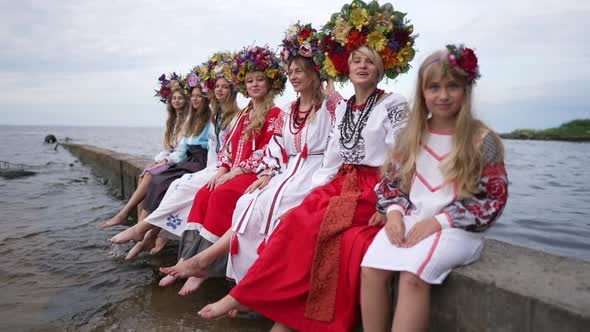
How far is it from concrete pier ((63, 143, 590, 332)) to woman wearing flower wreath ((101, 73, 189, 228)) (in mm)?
3513

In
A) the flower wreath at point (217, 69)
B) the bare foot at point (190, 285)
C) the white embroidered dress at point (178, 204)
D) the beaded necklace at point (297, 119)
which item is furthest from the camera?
the flower wreath at point (217, 69)

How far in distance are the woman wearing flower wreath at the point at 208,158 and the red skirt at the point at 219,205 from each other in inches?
18.3

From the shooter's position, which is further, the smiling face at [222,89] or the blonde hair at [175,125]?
the blonde hair at [175,125]

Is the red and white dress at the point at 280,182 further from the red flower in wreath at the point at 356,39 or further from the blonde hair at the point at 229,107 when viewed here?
the blonde hair at the point at 229,107

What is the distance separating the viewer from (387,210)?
2264mm

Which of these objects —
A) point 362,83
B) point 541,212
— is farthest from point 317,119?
point 541,212

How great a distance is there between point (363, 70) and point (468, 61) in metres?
0.83

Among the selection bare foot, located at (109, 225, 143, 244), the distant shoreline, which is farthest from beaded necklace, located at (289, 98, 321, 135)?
the distant shoreline

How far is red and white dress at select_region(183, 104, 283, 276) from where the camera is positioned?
10.7ft

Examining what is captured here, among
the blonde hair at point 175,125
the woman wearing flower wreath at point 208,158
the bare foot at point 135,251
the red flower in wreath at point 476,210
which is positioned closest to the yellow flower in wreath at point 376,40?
the red flower in wreath at point 476,210

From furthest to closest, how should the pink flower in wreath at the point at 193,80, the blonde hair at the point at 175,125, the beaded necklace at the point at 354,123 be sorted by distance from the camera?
the blonde hair at the point at 175,125
the pink flower in wreath at the point at 193,80
the beaded necklace at the point at 354,123

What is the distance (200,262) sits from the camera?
9.62 feet

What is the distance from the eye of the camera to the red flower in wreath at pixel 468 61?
200 cm

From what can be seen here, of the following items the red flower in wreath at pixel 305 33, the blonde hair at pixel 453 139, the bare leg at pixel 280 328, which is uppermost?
the red flower in wreath at pixel 305 33
